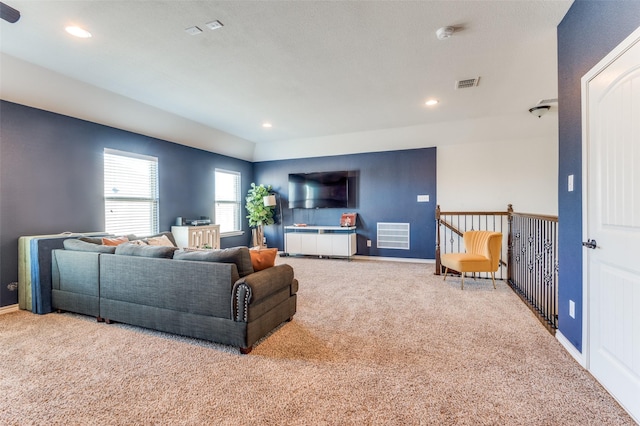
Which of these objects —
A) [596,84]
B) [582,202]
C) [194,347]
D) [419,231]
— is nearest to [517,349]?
[582,202]

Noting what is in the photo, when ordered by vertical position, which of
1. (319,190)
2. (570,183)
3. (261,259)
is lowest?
(261,259)

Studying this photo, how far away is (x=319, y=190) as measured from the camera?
6.80 metres

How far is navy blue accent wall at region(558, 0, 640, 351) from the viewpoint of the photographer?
1834 millimetres

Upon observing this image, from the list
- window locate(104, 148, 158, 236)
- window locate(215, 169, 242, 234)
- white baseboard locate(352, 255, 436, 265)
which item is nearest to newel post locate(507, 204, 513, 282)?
white baseboard locate(352, 255, 436, 265)

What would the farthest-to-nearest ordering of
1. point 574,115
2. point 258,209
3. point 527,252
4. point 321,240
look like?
1. point 258,209
2. point 321,240
3. point 527,252
4. point 574,115

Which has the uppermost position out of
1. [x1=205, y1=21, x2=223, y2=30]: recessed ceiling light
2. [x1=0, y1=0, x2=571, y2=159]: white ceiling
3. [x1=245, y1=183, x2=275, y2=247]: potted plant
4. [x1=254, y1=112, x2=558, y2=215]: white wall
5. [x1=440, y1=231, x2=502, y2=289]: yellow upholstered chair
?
[x1=0, y1=0, x2=571, y2=159]: white ceiling

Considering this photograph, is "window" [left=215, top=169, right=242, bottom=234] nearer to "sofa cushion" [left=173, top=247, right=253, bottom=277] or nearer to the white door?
"sofa cushion" [left=173, top=247, right=253, bottom=277]

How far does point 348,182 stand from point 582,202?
481 cm

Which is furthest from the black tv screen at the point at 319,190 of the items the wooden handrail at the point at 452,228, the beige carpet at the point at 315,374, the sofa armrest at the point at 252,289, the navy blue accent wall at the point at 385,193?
the sofa armrest at the point at 252,289

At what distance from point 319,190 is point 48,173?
464 cm

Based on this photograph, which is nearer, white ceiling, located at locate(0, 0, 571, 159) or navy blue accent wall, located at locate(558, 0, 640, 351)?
navy blue accent wall, located at locate(558, 0, 640, 351)

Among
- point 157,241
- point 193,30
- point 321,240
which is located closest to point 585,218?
point 193,30

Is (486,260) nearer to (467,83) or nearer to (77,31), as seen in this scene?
(467,83)

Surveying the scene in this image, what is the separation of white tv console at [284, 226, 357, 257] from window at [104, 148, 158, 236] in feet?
9.34
